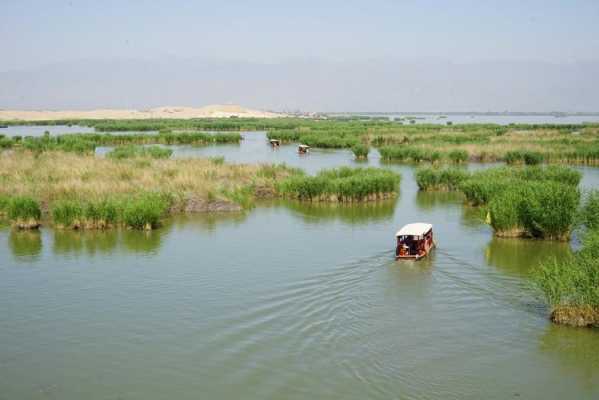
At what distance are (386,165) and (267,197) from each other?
51.6ft

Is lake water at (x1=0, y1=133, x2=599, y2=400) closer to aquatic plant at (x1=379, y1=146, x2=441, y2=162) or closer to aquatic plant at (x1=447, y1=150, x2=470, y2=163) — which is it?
aquatic plant at (x1=447, y1=150, x2=470, y2=163)

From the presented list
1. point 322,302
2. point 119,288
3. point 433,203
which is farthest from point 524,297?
point 433,203

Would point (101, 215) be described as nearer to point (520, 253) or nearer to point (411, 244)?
point (411, 244)

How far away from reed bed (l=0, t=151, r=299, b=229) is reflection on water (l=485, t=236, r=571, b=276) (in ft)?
35.1

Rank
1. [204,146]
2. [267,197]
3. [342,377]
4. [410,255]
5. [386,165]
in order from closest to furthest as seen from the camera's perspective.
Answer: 1. [342,377]
2. [410,255]
3. [267,197]
4. [386,165]
5. [204,146]

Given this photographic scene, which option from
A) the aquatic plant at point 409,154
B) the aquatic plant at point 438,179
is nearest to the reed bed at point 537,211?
the aquatic plant at point 438,179

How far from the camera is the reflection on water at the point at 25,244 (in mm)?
17859

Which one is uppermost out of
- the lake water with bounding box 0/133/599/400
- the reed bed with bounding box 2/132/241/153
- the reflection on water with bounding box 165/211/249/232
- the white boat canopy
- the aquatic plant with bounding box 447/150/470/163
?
the reed bed with bounding box 2/132/241/153

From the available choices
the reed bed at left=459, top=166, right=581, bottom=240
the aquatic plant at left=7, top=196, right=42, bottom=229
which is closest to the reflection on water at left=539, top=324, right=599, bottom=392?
the reed bed at left=459, top=166, right=581, bottom=240

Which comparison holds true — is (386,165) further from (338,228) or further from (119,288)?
(119,288)

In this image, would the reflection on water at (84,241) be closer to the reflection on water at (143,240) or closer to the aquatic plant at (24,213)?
the reflection on water at (143,240)

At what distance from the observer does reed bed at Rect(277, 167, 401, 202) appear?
26.4 meters

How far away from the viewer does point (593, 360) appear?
10.1 meters

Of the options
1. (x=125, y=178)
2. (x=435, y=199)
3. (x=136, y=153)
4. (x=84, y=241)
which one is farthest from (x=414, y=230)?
(x=136, y=153)
